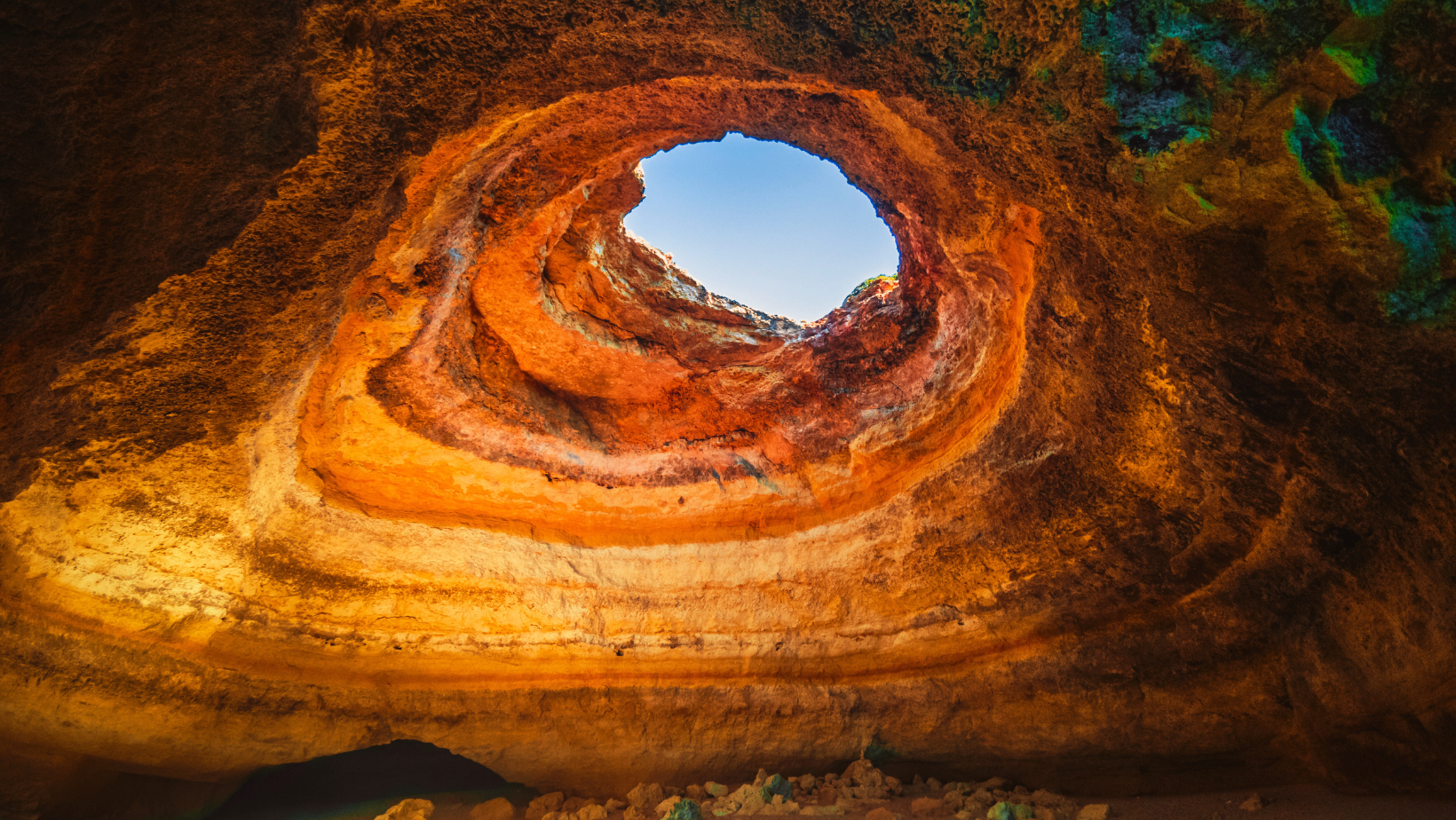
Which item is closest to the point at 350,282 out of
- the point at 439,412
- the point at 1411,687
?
the point at 439,412

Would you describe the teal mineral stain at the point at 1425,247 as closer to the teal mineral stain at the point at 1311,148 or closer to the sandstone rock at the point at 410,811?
the teal mineral stain at the point at 1311,148

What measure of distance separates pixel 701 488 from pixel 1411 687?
334 cm

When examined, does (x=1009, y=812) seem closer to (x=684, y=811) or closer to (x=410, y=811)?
(x=684, y=811)

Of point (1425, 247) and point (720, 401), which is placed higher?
point (720, 401)

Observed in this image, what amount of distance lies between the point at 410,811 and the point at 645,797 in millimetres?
1313

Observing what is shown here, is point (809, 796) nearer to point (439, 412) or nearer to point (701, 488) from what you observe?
point (701, 488)

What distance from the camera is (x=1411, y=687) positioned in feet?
8.25

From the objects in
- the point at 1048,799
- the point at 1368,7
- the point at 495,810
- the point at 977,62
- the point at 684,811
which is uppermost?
the point at 977,62

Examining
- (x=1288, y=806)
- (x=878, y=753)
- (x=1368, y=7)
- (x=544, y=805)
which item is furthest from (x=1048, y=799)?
(x=1368, y=7)

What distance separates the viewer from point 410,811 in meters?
3.60

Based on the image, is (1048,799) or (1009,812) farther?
(1048,799)

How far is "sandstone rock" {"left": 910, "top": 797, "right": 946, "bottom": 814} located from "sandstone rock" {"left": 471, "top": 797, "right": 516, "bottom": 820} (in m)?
2.31

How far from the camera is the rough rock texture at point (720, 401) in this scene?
6.01 feet

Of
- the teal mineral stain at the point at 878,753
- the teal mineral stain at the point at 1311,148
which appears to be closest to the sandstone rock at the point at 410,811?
the teal mineral stain at the point at 878,753
